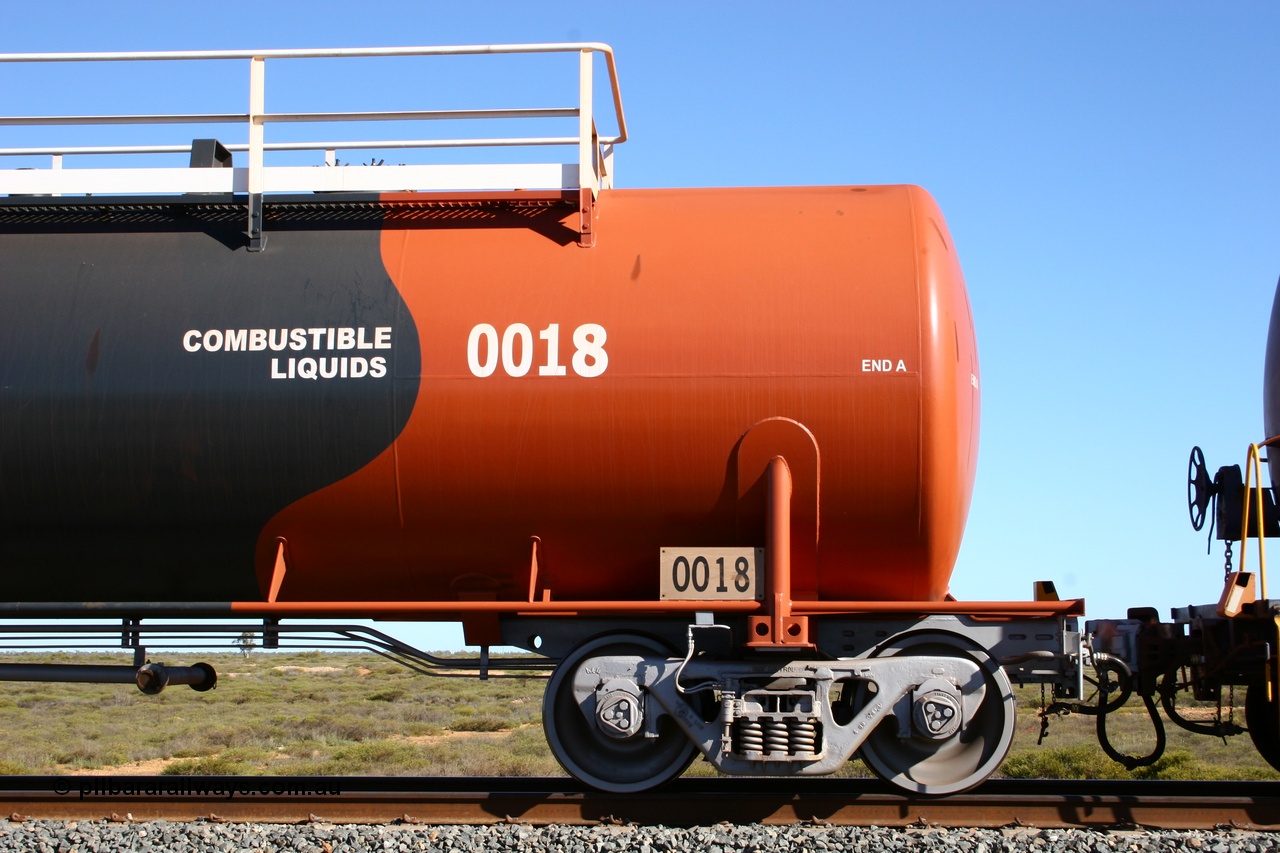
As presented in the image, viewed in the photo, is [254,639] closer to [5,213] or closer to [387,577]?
[387,577]

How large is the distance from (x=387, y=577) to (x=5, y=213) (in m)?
3.76

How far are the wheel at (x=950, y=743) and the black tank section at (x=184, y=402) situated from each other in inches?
148

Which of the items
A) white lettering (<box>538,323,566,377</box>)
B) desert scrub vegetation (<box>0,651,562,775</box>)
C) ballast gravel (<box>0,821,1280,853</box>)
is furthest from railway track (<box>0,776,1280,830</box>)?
white lettering (<box>538,323,566,377</box>)

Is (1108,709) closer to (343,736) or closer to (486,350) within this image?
(486,350)

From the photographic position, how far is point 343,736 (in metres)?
18.2

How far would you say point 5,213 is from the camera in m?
7.97

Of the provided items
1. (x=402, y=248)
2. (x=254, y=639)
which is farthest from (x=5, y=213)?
(x=254, y=639)

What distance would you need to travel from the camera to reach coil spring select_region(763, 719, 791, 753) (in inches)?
280

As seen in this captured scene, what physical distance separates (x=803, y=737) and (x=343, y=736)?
12909mm

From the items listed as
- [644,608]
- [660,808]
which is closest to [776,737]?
[660,808]

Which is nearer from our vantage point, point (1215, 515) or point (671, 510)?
point (671, 510)

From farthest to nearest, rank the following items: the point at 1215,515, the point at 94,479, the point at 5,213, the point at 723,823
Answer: the point at 1215,515 < the point at 5,213 < the point at 94,479 < the point at 723,823

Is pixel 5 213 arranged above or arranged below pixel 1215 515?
above

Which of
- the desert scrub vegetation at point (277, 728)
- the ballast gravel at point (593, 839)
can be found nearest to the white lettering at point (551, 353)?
the ballast gravel at point (593, 839)
